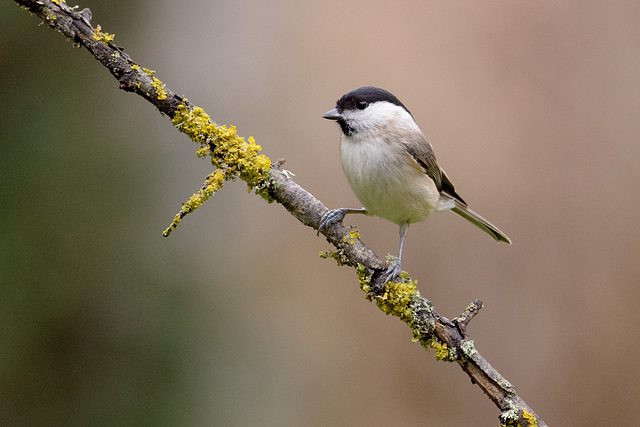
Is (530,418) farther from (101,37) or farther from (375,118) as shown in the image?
(101,37)

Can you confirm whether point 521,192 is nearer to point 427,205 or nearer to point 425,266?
point 425,266

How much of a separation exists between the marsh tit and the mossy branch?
0.34 metres

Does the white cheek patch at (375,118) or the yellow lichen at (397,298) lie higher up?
the white cheek patch at (375,118)

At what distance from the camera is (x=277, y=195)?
2158mm

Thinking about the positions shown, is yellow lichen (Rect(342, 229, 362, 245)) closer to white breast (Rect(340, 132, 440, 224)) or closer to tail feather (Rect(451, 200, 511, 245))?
white breast (Rect(340, 132, 440, 224))

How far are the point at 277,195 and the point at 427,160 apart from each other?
0.94 metres


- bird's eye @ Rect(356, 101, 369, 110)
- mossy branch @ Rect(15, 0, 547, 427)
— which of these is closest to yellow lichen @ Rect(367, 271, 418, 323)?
mossy branch @ Rect(15, 0, 547, 427)

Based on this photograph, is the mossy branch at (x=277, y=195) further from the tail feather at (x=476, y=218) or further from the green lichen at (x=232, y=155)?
the tail feather at (x=476, y=218)

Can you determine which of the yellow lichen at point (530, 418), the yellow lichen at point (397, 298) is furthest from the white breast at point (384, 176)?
the yellow lichen at point (530, 418)

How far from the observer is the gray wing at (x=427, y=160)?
2.70 metres

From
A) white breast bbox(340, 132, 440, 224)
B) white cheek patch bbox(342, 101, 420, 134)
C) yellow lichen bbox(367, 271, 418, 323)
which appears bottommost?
yellow lichen bbox(367, 271, 418, 323)

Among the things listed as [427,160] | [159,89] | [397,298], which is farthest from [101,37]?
[427,160]

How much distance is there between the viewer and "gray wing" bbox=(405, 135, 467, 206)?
2697mm

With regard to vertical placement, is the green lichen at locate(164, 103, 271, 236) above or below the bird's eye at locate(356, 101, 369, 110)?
below
